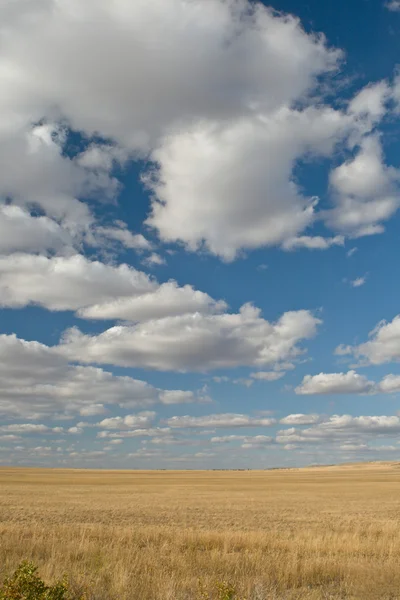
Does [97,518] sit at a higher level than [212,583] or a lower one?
lower

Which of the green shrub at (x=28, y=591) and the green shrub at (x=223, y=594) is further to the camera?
the green shrub at (x=223, y=594)

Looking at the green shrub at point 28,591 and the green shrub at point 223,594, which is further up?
the green shrub at point 28,591

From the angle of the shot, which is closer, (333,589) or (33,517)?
(333,589)

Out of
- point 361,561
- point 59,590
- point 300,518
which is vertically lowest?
point 300,518

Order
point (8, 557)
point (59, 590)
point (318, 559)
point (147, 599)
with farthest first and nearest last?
point (318, 559)
point (8, 557)
point (147, 599)
point (59, 590)

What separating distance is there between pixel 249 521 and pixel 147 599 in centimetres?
2546

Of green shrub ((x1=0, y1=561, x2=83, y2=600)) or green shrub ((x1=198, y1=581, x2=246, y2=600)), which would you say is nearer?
green shrub ((x1=0, y1=561, x2=83, y2=600))

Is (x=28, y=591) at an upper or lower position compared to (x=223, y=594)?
upper

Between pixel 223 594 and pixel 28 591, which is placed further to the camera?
pixel 223 594

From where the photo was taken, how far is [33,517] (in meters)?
33.1

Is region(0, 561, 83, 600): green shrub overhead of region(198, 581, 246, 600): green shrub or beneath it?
overhead

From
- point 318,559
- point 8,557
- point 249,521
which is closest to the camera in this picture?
point 8,557

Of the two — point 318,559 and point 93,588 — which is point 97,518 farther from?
point 93,588

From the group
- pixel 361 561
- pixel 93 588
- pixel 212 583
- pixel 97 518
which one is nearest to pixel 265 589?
pixel 212 583
